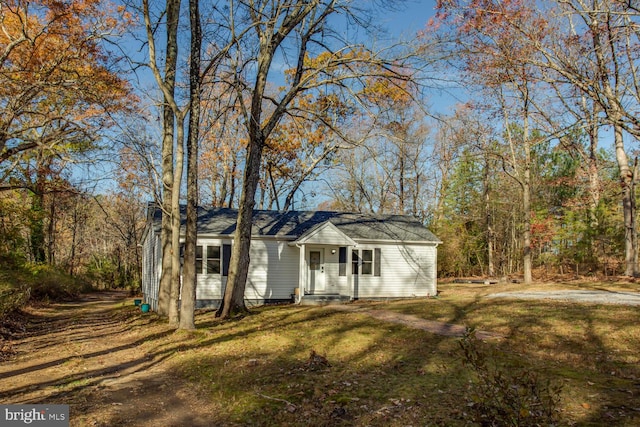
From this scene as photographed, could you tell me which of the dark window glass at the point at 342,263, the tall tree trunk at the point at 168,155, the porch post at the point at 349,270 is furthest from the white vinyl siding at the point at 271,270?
the tall tree trunk at the point at 168,155

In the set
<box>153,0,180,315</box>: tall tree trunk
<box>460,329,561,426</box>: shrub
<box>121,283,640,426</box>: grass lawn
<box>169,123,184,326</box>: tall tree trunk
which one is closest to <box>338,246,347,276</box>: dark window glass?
<box>121,283,640,426</box>: grass lawn

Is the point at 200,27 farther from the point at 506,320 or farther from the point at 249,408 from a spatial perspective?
the point at 506,320

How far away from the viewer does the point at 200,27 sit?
11.2 meters

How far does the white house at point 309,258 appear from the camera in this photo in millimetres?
16469

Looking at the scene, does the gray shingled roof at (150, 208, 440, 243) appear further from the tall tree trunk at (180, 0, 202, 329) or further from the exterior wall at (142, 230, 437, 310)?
the tall tree trunk at (180, 0, 202, 329)

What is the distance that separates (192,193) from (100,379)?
5098 mm

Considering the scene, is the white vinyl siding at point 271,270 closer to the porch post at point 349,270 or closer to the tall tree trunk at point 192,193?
the porch post at point 349,270

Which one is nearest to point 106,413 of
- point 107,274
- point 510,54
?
point 510,54

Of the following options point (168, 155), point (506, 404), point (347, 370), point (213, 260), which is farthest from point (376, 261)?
point (506, 404)

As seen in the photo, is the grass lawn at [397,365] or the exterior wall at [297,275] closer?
the grass lawn at [397,365]

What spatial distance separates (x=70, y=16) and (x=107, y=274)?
27917mm

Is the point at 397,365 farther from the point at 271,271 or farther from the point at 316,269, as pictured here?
the point at 316,269

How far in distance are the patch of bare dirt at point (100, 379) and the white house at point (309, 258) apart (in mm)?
4266

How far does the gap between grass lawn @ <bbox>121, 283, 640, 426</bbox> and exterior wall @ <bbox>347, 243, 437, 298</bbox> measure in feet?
21.0
